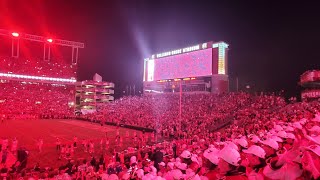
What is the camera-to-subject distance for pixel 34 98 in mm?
79562

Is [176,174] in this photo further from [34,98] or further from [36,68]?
[36,68]

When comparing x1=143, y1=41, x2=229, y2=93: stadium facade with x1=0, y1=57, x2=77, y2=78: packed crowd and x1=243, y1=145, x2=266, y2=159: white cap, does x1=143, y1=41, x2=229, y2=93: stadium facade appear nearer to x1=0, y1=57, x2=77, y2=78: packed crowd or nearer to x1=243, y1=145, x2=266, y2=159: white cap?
x1=243, y1=145, x2=266, y2=159: white cap

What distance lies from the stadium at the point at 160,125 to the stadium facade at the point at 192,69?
18 centimetres

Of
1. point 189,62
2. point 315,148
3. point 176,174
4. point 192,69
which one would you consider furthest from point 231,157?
point 189,62

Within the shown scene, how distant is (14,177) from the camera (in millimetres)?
12016

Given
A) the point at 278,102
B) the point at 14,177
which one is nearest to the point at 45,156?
the point at 14,177

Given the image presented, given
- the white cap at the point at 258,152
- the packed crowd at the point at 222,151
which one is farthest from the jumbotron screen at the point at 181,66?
the white cap at the point at 258,152

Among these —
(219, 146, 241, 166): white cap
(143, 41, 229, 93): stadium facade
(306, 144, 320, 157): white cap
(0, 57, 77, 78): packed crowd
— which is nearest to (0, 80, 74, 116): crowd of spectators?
(0, 57, 77, 78): packed crowd

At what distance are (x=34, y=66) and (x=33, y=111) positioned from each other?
27869 mm

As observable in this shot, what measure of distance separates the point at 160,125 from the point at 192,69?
69.0 ft

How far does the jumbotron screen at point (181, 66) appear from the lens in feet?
158

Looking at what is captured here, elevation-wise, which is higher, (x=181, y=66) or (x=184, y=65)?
(x=184, y=65)

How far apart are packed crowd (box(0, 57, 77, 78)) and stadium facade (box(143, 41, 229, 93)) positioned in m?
45.9

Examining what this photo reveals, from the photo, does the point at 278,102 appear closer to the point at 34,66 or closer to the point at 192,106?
the point at 192,106
